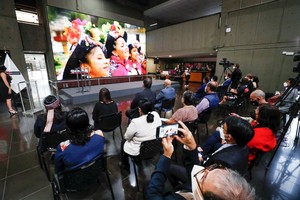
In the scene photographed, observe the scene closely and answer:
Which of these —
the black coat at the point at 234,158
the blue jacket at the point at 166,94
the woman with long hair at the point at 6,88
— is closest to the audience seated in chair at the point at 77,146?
the black coat at the point at 234,158

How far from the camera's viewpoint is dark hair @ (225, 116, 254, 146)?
109cm

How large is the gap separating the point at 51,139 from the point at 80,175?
0.83 metres

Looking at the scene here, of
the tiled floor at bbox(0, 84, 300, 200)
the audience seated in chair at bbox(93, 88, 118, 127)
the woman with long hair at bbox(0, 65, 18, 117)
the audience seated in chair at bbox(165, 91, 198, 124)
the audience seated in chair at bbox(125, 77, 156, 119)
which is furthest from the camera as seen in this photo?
the woman with long hair at bbox(0, 65, 18, 117)

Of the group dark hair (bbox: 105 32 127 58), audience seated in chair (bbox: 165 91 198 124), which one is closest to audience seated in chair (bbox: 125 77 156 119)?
audience seated in chair (bbox: 165 91 198 124)

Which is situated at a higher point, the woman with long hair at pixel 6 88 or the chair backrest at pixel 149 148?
the woman with long hair at pixel 6 88

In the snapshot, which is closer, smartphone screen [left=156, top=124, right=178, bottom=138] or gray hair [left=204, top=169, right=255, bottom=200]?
gray hair [left=204, top=169, right=255, bottom=200]

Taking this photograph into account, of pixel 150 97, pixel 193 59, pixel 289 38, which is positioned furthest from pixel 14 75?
pixel 193 59

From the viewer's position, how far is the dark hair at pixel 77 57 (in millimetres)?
7707

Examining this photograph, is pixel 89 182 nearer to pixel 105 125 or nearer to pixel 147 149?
pixel 147 149

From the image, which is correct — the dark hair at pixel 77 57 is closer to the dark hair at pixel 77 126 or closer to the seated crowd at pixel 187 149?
the seated crowd at pixel 187 149

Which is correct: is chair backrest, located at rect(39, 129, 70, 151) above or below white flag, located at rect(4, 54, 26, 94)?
below

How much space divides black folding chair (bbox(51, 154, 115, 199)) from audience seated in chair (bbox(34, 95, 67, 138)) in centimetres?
75

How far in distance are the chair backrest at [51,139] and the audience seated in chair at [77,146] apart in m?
0.63

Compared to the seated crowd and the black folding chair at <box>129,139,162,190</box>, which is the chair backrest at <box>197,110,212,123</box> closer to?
the seated crowd
